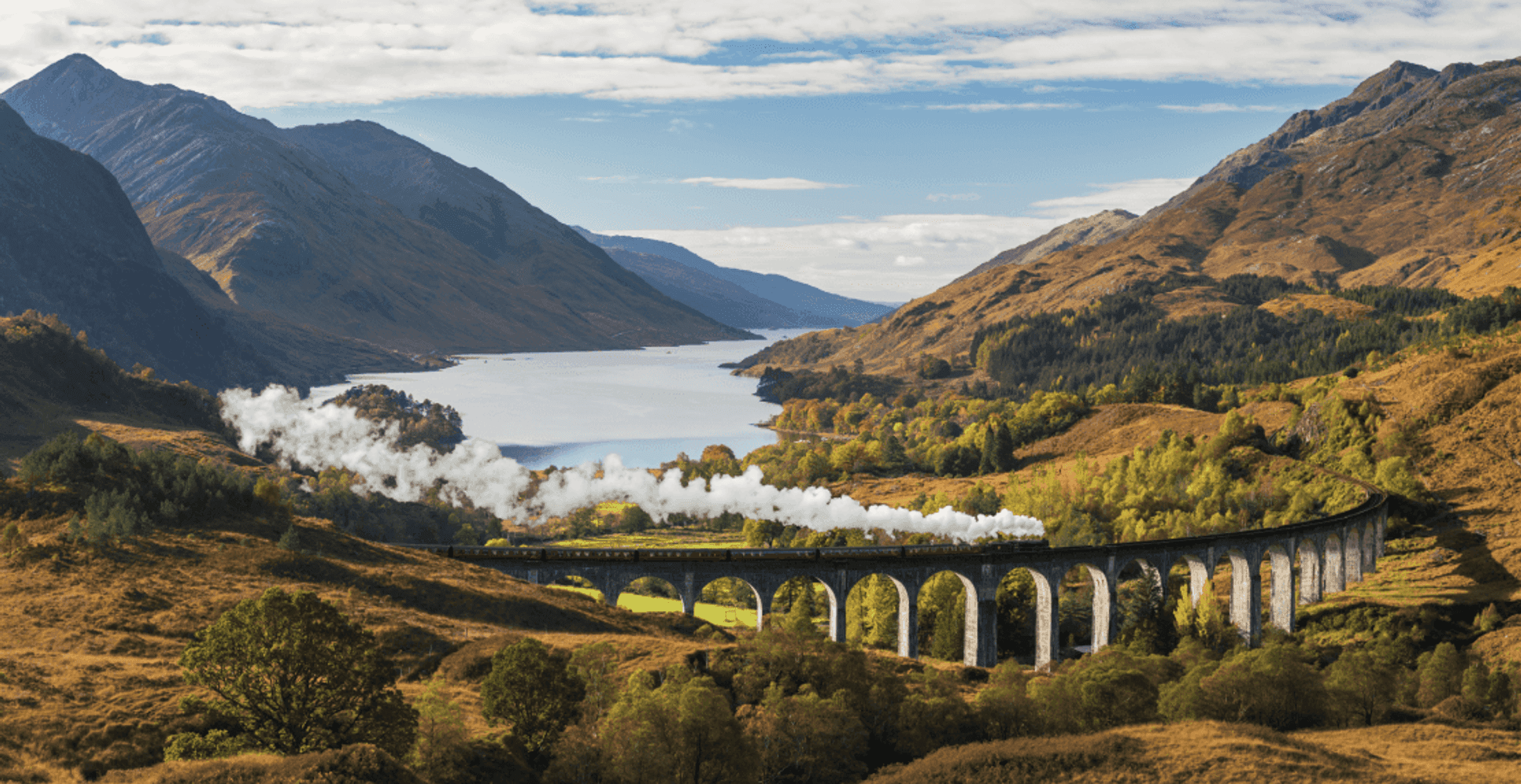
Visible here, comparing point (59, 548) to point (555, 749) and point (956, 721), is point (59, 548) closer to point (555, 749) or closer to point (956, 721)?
point (555, 749)

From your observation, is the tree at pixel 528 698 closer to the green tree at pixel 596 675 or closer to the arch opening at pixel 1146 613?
the green tree at pixel 596 675

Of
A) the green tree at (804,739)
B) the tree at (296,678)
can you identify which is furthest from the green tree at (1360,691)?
the tree at (296,678)

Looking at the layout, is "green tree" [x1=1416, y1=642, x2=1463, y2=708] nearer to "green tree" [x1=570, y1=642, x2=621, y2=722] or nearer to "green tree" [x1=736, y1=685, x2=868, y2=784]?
"green tree" [x1=736, y1=685, x2=868, y2=784]

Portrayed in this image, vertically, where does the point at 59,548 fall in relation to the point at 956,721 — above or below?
above

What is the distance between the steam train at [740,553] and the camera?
2894 inches

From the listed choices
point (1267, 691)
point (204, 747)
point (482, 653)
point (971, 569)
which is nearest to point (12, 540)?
point (482, 653)

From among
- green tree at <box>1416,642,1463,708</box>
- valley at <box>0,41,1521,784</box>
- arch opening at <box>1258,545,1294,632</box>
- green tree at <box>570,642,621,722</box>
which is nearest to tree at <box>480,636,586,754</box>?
valley at <box>0,41,1521,784</box>

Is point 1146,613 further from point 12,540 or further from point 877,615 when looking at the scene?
point 12,540

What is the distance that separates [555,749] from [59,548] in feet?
124

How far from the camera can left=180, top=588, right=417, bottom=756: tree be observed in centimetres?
4012

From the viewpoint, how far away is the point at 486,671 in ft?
176

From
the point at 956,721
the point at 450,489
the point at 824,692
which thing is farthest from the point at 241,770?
the point at 450,489

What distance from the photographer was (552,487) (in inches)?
6043

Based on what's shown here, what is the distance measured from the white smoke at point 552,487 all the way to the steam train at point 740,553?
16625mm
